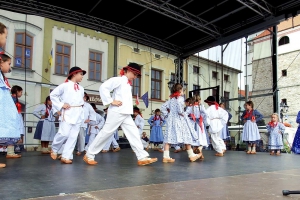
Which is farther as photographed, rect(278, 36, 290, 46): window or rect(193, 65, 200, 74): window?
rect(278, 36, 290, 46): window

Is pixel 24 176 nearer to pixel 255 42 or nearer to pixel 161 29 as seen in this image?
pixel 161 29

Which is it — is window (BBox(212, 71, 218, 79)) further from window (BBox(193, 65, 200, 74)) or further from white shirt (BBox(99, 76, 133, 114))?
white shirt (BBox(99, 76, 133, 114))

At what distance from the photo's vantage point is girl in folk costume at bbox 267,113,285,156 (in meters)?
8.84

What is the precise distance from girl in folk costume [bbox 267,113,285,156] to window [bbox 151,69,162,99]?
23.3 ft

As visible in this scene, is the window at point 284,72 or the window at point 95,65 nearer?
the window at point 95,65

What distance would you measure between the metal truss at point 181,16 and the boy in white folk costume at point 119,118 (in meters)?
3.49

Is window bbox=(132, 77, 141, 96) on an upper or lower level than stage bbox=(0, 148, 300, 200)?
upper

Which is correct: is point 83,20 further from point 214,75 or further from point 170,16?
point 214,75

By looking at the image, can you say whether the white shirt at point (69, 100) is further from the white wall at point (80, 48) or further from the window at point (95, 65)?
the window at point (95, 65)

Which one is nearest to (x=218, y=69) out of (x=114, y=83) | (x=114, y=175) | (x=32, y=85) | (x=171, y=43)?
(x=171, y=43)

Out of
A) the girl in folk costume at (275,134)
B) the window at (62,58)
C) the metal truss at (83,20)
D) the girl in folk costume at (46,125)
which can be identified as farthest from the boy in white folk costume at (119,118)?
the window at (62,58)

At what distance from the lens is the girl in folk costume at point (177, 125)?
545 cm

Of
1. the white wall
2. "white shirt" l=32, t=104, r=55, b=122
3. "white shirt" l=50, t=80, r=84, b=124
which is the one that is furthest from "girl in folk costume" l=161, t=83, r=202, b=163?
the white wall

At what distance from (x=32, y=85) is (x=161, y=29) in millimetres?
5217
